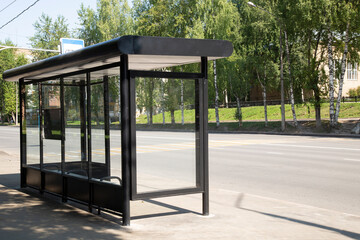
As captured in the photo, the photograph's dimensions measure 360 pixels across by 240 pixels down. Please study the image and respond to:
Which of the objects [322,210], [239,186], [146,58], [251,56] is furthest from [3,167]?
[251,56]

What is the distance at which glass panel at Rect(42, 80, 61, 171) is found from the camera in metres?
7.91

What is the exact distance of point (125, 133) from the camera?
580cm

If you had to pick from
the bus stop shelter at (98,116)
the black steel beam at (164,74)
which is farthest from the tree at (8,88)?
the black steel beam at (164,74)

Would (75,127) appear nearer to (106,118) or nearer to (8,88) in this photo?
(106,118)

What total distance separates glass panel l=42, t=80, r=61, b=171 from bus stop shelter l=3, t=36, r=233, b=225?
2 centimetres

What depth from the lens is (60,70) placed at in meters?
7.50

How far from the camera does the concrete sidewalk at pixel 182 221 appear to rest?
528 cm

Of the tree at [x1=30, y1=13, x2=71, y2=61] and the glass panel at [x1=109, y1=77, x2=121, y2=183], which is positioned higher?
the tree at [x1=30, y1=13, x2=71, y2=61]

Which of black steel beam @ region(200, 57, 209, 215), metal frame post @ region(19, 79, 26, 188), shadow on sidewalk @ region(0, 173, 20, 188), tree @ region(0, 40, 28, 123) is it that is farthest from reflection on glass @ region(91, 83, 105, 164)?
tree @ region(0, 40, 28, 123)

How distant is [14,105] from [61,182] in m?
74.5

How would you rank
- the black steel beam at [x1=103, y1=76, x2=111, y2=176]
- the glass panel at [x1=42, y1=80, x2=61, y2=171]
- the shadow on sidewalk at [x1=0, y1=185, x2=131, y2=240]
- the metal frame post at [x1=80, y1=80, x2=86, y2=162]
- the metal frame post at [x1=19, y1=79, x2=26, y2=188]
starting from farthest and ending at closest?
the metal frame post at [x1=19, y1=79, x2=26, y2=188]
the glass panel at [x1=42, y1=80, x2=61, y2=171]
the metal frame post at [x1=80, y1=80, x2=86, y2=162]
the black steel beam at [x1=103, y1=76, x2=111, y2=176]
the shadow on sidewalk at [x1=0, y1=185, x2=131, y2=240]

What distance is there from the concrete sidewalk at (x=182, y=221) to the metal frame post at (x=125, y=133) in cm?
33

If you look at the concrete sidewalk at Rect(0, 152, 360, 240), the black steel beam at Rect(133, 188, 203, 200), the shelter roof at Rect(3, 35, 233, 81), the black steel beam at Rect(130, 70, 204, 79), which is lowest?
the concrete sidewalk at Rect(0, 152, 360, 240)

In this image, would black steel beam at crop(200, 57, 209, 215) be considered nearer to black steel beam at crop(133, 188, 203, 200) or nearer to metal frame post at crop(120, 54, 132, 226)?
black steel beam at crop(133, 188, 203, 200)
